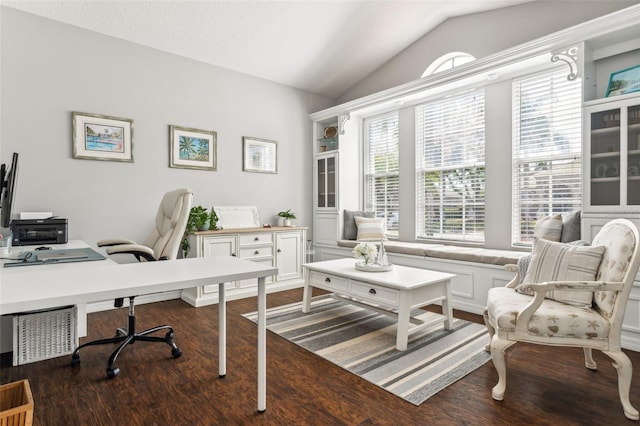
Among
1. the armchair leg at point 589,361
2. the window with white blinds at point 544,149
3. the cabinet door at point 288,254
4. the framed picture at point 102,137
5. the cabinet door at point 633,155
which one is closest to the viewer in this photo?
the armchair leg at point 589,361

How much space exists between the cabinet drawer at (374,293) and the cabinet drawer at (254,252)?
166cm

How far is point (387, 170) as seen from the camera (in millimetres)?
5113

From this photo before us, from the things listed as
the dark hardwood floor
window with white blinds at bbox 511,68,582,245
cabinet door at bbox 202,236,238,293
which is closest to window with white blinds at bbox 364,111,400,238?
window with white blinds at bbox 511,68,582,245

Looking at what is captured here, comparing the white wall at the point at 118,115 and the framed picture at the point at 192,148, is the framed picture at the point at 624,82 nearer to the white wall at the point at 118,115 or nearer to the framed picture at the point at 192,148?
the white wall at the point at 118,115

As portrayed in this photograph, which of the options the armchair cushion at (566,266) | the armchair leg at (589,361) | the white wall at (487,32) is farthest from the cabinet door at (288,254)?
the armchair leg at (589,361)

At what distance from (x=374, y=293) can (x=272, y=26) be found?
3.14m

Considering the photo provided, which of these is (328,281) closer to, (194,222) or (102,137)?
(194,222)

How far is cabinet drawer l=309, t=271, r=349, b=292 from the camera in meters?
3.06

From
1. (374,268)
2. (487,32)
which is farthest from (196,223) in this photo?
(487,32)

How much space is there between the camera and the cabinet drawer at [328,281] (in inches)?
121

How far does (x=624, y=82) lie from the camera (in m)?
2.77

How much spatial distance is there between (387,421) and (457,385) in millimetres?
594

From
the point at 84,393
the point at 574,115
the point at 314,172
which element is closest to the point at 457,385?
the point at 84,393

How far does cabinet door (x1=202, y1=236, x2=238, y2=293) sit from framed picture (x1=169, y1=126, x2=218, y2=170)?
1.00 meters
